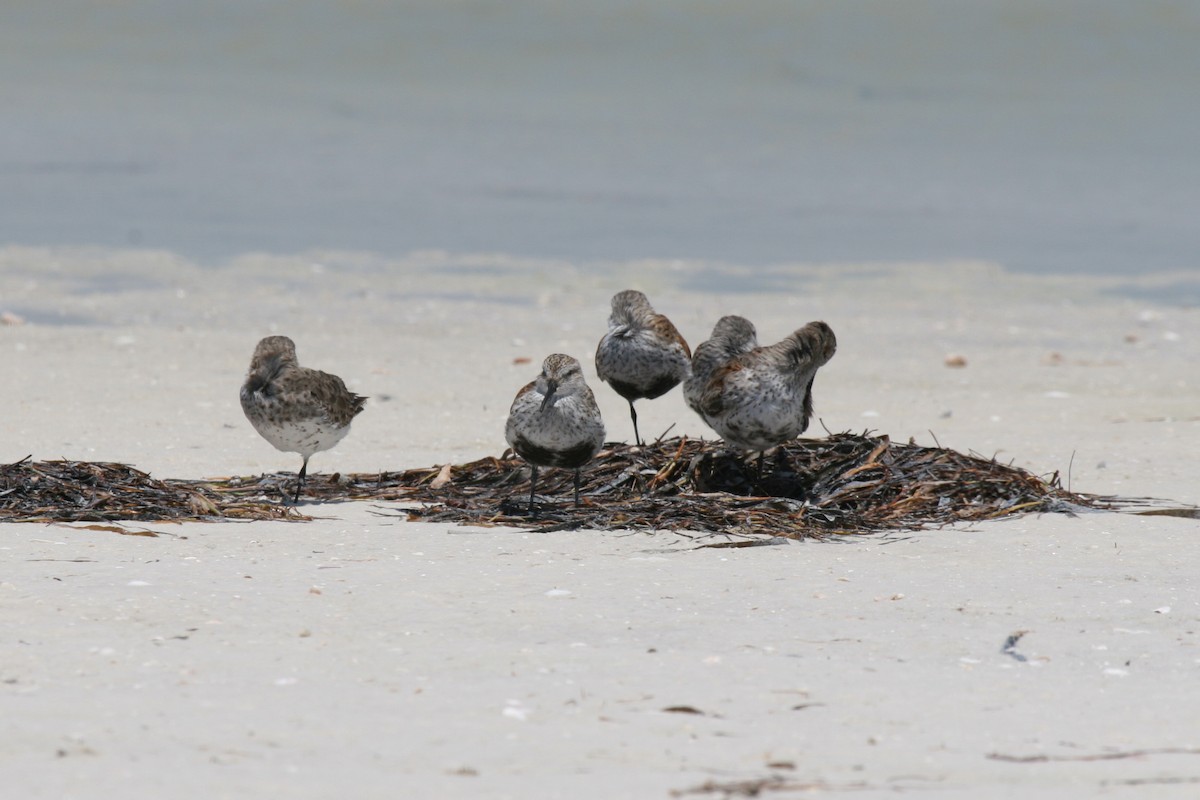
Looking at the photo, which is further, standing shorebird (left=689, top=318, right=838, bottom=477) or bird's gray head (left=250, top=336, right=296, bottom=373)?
bird's gray head (left=250, top=336, right=296, bottom=373)

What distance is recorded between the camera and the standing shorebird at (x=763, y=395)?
8.58 meters

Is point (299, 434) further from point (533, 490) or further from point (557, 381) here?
point (557, 381)

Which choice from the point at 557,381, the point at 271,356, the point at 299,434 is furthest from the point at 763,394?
the point at 271,356

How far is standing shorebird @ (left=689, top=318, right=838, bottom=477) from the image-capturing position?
28.1 ft

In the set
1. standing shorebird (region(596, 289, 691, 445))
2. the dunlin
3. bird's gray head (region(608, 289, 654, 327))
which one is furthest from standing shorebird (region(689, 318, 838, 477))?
bird's gray head (region(608, 289, 654, 327))

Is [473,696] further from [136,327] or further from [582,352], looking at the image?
[136,327]

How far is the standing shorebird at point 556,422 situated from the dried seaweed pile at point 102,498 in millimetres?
1186

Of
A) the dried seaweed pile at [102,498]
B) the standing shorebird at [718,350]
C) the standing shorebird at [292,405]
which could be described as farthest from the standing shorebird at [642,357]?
the dried seaweed pile at [102,498]

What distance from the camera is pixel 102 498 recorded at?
25.3ft

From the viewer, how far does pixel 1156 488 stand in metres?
9.11

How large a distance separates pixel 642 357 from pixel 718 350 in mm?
830

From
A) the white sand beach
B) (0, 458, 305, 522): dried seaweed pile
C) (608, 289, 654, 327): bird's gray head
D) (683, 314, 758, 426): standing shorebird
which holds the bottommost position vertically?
the white sand beach

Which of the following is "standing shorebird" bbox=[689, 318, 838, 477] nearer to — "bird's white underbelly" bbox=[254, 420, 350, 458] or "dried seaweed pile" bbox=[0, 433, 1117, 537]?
→ "dried seaweed pile" bbox=[0, 433, 1117, 537]

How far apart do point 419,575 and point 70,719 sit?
85.4 inches
